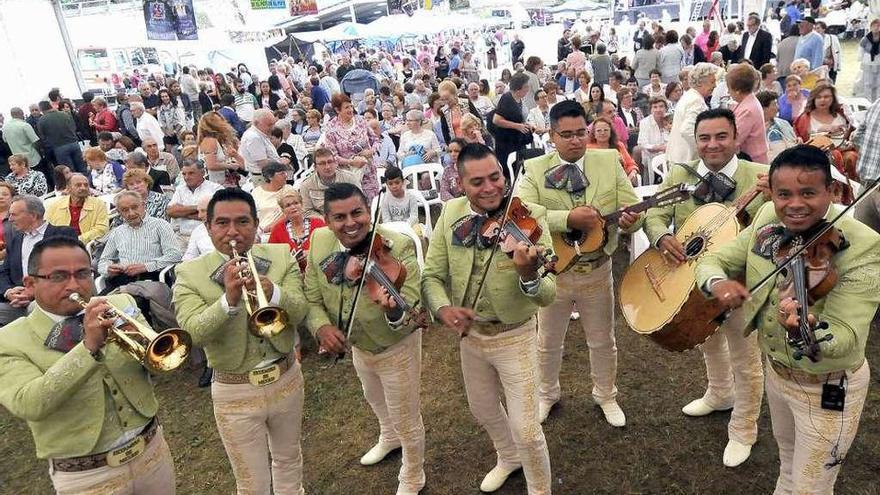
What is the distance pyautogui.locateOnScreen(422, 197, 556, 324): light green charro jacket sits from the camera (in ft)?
11.0

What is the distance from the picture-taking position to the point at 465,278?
350 cm

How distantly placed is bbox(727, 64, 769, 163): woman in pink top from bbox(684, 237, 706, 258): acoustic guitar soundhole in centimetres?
198

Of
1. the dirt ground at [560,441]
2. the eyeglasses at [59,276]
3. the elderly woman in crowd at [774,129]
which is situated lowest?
the dirt ground at [560,441]

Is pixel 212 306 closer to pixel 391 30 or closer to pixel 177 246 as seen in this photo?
pixel 177 246

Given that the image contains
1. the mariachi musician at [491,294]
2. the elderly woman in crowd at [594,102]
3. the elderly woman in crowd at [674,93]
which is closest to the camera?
the mariachi musician at [491,294]

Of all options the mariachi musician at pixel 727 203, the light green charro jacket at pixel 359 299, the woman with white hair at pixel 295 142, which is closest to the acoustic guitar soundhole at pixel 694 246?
the mariachi musician at pixel 727 203

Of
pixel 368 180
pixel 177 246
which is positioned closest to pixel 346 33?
pixel 368 180

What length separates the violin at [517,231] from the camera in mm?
3108

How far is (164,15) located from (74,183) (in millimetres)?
16127

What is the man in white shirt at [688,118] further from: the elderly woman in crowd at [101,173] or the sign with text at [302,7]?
the sign with text at [302,7]

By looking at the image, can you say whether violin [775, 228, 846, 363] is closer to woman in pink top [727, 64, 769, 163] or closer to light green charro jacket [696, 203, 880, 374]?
light green charro jacket [696, 203, 880, 374]

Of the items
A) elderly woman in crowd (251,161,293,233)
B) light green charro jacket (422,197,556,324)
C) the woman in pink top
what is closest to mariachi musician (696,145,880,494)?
light green charro jacket (422,197,556,324)

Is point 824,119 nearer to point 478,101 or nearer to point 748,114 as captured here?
point 748,114

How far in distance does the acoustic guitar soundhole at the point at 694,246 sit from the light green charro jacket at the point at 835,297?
0.69 metres
